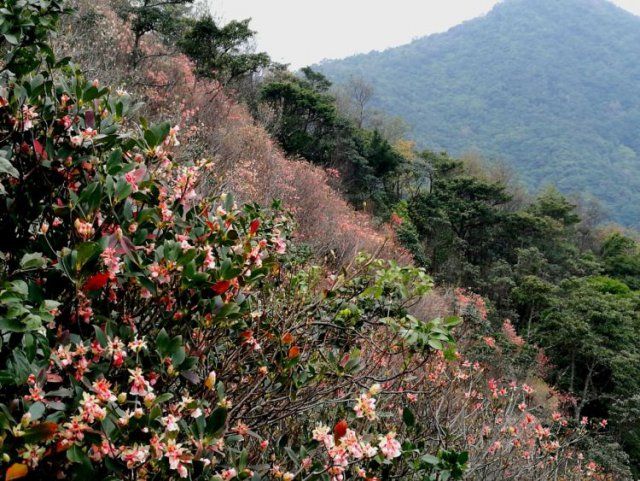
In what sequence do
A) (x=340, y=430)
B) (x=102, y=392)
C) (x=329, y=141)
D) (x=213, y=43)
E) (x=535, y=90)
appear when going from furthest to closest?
1. (x=535, y=90)
2. (x=329, y=141)
3. (x=213, y=43)
4. (x=340, y=430)
5. (x=102, y=392)

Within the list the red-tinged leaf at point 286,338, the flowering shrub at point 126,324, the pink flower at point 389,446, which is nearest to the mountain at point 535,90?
the red-tinged leaf at point 286,338

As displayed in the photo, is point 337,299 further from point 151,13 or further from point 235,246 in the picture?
point 151,13

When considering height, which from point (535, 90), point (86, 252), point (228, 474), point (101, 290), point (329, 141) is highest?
point (535, 90)

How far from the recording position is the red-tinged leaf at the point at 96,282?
98 centimetres

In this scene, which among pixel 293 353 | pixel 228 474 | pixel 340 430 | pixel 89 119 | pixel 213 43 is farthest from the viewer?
pixel 213 43

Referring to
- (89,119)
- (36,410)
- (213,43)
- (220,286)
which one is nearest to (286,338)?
(220,286)

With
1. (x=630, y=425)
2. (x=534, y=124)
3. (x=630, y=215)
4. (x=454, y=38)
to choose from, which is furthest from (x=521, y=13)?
A: (x=630, y=425)

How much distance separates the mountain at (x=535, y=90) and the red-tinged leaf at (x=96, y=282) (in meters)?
60.7

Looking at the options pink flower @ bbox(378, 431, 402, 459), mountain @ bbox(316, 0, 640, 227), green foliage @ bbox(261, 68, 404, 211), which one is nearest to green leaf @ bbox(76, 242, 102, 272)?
pink flower @ bbox(378, 431, 402, 459)

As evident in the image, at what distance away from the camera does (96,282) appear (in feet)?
3.22

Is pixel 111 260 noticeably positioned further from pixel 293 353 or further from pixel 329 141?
pixel 329 141

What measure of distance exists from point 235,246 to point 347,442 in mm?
672

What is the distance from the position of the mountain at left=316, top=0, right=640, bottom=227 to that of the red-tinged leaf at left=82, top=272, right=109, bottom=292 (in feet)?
199

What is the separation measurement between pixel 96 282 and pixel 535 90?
342ft
